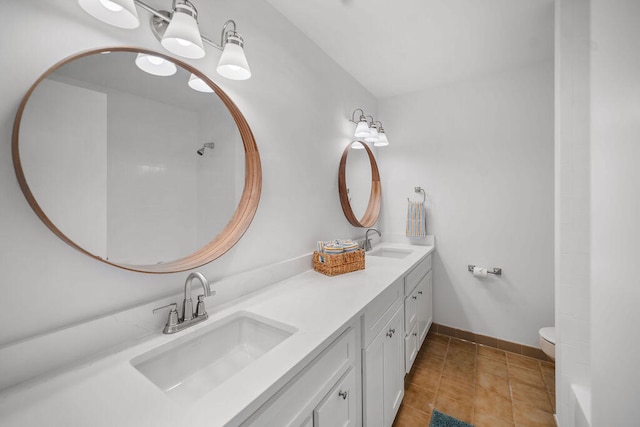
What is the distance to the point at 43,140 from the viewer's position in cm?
71

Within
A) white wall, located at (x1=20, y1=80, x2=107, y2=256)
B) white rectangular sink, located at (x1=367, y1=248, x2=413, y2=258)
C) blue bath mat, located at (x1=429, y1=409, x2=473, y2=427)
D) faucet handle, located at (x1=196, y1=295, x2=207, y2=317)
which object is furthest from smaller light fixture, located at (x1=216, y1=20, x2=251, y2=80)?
blue bath mat, located at (x1=429, y1=409, x2=473, y2=427)

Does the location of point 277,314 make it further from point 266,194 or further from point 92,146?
point 92,146

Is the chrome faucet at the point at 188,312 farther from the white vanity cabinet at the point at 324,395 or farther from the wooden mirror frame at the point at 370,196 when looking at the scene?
the wooden mirror frame at the point at 370,196

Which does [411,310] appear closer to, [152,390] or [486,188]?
[486,188]

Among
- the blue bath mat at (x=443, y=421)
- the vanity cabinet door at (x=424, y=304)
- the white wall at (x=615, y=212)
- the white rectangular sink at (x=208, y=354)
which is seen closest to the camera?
the white wall at (x=615, y=212)

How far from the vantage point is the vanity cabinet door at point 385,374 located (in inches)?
45.5

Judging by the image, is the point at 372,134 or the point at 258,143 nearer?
the point at 258,143

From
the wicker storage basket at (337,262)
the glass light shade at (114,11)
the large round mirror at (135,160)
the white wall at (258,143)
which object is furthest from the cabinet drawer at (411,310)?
the glass light shade at (114,11)

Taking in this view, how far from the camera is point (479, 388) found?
5.85 feet

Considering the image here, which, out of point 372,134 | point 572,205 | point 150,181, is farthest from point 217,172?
point 572,205

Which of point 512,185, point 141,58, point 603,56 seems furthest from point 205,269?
point 512,185

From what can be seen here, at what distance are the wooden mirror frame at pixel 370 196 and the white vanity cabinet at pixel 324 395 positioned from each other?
1172 mm

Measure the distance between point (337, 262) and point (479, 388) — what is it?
1411 mm

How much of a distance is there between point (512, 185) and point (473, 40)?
1220mm
